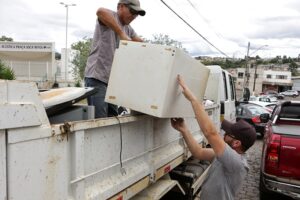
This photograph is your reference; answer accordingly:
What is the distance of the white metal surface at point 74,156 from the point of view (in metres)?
1.79

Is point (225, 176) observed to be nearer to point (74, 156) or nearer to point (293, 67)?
point (74, 156)

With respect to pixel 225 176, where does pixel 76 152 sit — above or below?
above

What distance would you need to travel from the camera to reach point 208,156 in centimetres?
349

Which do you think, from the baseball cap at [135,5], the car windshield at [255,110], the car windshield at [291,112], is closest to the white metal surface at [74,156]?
the baseball cap at [135,5]

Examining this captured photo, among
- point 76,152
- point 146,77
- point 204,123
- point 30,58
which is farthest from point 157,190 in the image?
point 30,58

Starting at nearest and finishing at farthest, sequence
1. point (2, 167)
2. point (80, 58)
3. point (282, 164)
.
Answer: point (2, 167), point (282, 164), point (80, 58)

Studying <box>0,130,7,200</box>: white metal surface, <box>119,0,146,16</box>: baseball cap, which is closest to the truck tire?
<box>119,0,146,16</box>: baseball cap

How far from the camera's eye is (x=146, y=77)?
3.03m

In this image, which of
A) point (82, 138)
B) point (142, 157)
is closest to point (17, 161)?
point (82, 138)

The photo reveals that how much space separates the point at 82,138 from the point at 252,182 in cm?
616

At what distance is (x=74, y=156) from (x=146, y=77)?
1026 millimetres

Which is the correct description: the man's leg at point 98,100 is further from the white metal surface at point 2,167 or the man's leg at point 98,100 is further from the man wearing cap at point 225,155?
the white metal surface at point 2,167

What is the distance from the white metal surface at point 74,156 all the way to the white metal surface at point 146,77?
0.62 ft

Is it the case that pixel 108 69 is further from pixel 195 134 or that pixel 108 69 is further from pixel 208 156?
pixel 195 134
